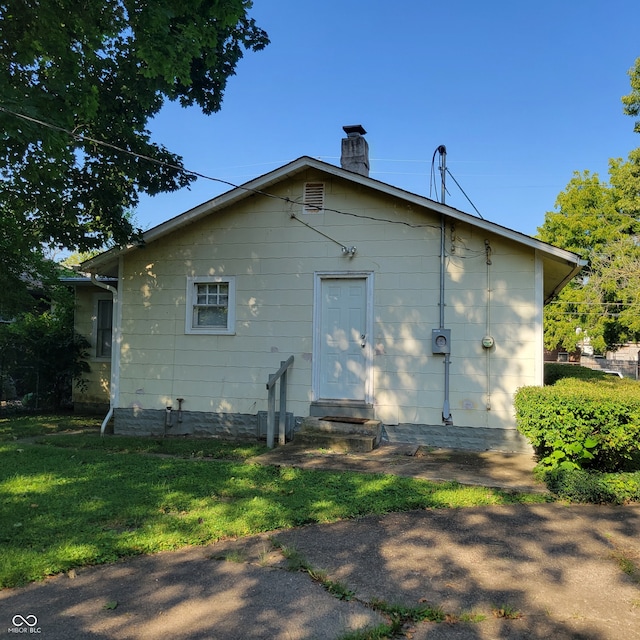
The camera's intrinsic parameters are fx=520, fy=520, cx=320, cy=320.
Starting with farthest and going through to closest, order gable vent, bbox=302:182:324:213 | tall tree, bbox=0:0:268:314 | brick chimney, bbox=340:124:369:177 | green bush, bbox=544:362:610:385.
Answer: brick chimney, bbox=340:124:369:177, green bush, bbox=544:362:610:385, gable vent, bbox=302:182:324:213, tall tree, bbox=0:0:268:314

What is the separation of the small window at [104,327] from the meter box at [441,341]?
832cm

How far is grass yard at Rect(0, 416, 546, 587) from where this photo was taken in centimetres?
423

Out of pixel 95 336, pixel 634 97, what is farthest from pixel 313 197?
pixel 634 97

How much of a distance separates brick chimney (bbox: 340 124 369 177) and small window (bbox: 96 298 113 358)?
22.7 ft

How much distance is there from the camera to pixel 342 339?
8836 millimetres

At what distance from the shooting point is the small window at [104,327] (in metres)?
12.8

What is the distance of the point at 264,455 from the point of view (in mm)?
7598

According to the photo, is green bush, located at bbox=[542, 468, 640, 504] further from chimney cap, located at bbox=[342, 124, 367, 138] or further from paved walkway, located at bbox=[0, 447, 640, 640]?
chimney cap, located at bbox=[342, 124, 367, 138]

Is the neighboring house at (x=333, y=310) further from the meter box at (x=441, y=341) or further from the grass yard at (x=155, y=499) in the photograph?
the grass yard at (x=155, y=499)

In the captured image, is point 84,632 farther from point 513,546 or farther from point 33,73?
point 33,73

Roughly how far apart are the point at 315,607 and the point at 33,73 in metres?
7.92

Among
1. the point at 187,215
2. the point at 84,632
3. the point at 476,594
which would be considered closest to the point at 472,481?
the point at 476,594

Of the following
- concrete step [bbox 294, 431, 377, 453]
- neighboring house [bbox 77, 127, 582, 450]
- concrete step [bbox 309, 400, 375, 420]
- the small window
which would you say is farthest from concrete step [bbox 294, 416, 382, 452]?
the small window

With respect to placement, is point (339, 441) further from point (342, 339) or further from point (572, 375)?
point (572, 375)
